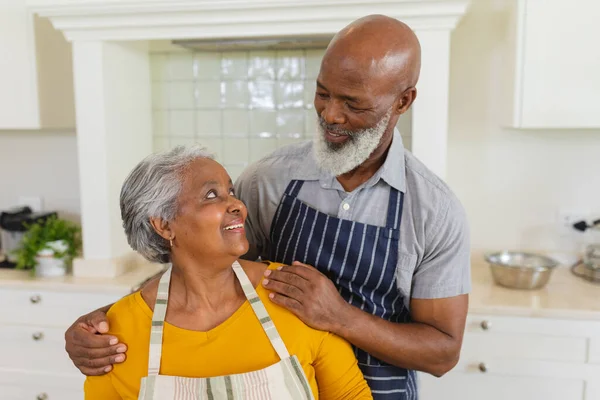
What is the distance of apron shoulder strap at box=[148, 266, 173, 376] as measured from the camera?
1226 mm

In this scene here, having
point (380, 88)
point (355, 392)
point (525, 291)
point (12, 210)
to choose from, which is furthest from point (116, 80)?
point (525, 291)

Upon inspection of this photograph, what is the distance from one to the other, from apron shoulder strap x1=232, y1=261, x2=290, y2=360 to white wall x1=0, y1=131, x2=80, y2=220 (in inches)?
69.4

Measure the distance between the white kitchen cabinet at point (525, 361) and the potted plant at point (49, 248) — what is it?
148cm

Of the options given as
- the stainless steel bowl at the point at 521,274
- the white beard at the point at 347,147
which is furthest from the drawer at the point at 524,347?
the white beard at the point at 347,147

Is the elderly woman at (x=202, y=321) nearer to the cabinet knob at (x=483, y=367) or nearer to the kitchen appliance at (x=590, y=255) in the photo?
the cabinet knob at (x=483, y=367)

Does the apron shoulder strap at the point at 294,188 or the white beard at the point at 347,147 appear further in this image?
the apron shoulder strap at the point at 294,188

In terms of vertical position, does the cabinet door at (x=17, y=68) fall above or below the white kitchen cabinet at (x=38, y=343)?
above

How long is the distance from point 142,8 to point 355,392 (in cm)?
154

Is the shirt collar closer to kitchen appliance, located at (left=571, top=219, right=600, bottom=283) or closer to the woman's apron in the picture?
the woman's apron

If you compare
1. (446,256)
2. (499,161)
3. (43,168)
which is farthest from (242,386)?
(43,168)

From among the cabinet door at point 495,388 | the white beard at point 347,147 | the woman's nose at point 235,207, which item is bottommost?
the cabinet door at point 495,388

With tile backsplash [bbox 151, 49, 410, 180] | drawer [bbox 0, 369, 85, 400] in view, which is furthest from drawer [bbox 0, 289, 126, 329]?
tile backsplash [bbox 151, 49, 410, 180]

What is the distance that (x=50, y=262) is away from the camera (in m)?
2.35

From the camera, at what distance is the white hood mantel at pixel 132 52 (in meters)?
2.03
